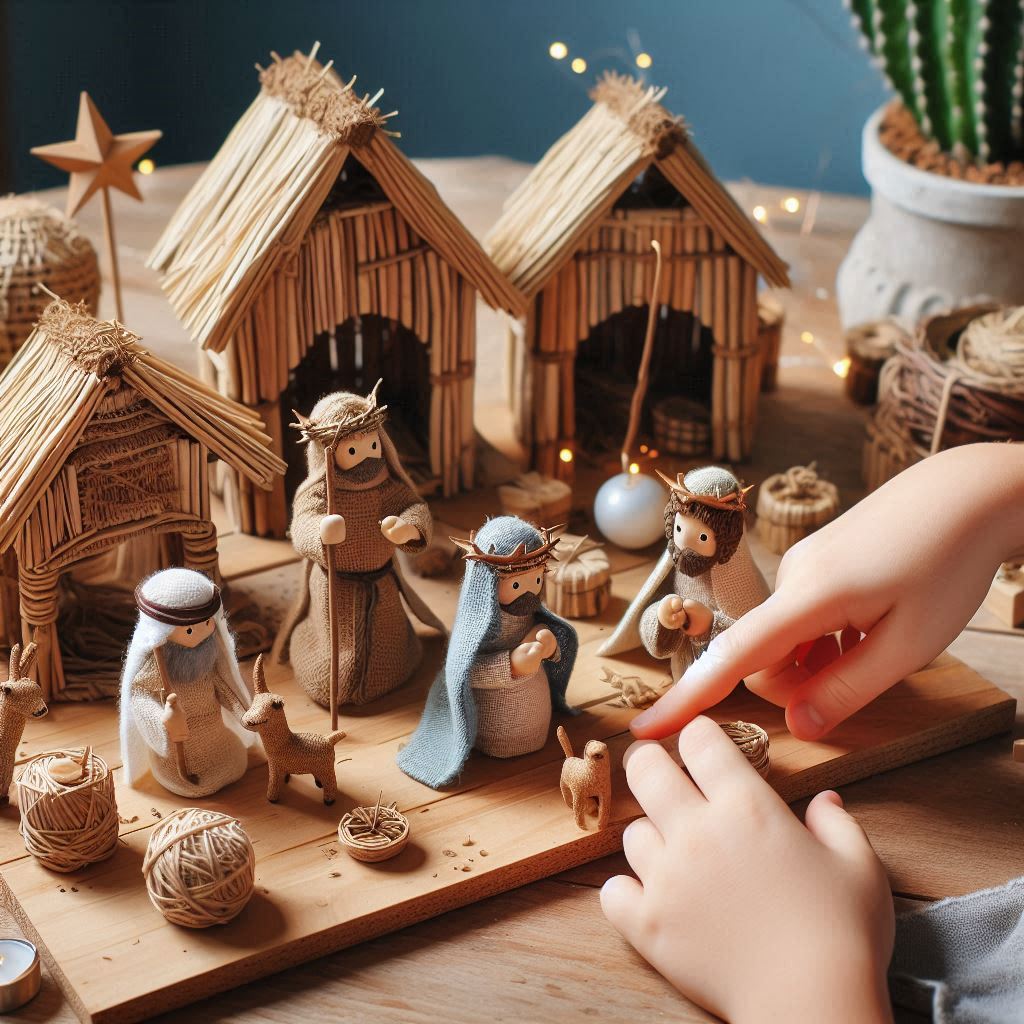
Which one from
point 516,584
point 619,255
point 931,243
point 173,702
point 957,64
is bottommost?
point 173,702

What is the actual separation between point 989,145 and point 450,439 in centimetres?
147

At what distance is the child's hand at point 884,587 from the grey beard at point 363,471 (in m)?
0.55

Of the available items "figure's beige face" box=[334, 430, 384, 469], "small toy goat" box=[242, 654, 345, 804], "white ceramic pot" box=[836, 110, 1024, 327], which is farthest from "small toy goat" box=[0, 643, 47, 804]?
"white ceramic pot" box=[836, 110, 1024, 327]

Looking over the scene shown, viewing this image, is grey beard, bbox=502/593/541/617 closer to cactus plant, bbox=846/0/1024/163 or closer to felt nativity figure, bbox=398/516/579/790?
felt nativity figure, bbox=398/516/579/790

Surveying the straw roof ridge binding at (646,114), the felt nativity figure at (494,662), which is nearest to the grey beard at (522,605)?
the felt nativity figure at (494,662)

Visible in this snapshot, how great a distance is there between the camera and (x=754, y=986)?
1.81 metres

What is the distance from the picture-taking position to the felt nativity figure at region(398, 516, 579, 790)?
2170 mm

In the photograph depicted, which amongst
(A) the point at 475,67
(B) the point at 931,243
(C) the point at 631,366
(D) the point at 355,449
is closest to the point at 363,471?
(D) the point at 355,449

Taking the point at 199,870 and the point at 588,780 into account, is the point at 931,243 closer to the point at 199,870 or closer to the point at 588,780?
the point at 588,780

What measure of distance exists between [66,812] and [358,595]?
1.90 ft

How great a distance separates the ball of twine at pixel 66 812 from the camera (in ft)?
6.55

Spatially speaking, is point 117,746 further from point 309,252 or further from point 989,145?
point 989,145

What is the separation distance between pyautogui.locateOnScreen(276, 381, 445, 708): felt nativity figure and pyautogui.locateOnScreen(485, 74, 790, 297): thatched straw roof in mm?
668

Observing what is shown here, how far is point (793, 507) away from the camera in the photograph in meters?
2.79
